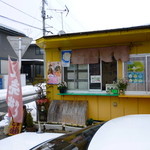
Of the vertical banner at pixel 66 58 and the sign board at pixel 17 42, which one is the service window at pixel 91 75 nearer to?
the vertical banner at pixel 66 58

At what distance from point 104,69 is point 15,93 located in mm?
2868

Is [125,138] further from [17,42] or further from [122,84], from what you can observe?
[17,42]

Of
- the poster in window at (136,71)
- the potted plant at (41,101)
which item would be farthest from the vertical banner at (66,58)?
the poster in window at (136,71)

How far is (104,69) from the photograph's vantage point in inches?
206

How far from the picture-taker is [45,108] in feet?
17.5

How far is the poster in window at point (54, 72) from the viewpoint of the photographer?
5.66 m

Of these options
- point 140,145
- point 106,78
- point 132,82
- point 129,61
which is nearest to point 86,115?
point 106,78

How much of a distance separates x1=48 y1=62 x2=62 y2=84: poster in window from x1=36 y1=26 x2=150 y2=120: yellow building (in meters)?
0.13

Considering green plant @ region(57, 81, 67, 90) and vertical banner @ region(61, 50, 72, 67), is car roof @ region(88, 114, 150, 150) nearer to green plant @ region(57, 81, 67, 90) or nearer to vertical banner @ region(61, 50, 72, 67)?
green plant @ region(57, 81, 67, 90)

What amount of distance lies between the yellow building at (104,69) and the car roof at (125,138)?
303 centimetres

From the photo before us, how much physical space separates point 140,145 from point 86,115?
12.9 feet

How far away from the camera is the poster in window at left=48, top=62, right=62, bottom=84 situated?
5.66m

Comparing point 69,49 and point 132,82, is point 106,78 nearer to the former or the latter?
point 132,82

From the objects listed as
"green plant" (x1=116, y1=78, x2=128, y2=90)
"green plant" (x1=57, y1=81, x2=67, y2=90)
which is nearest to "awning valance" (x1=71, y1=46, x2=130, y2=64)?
"green plant" (x1=116, y1=78, x2=128, y2=90)
